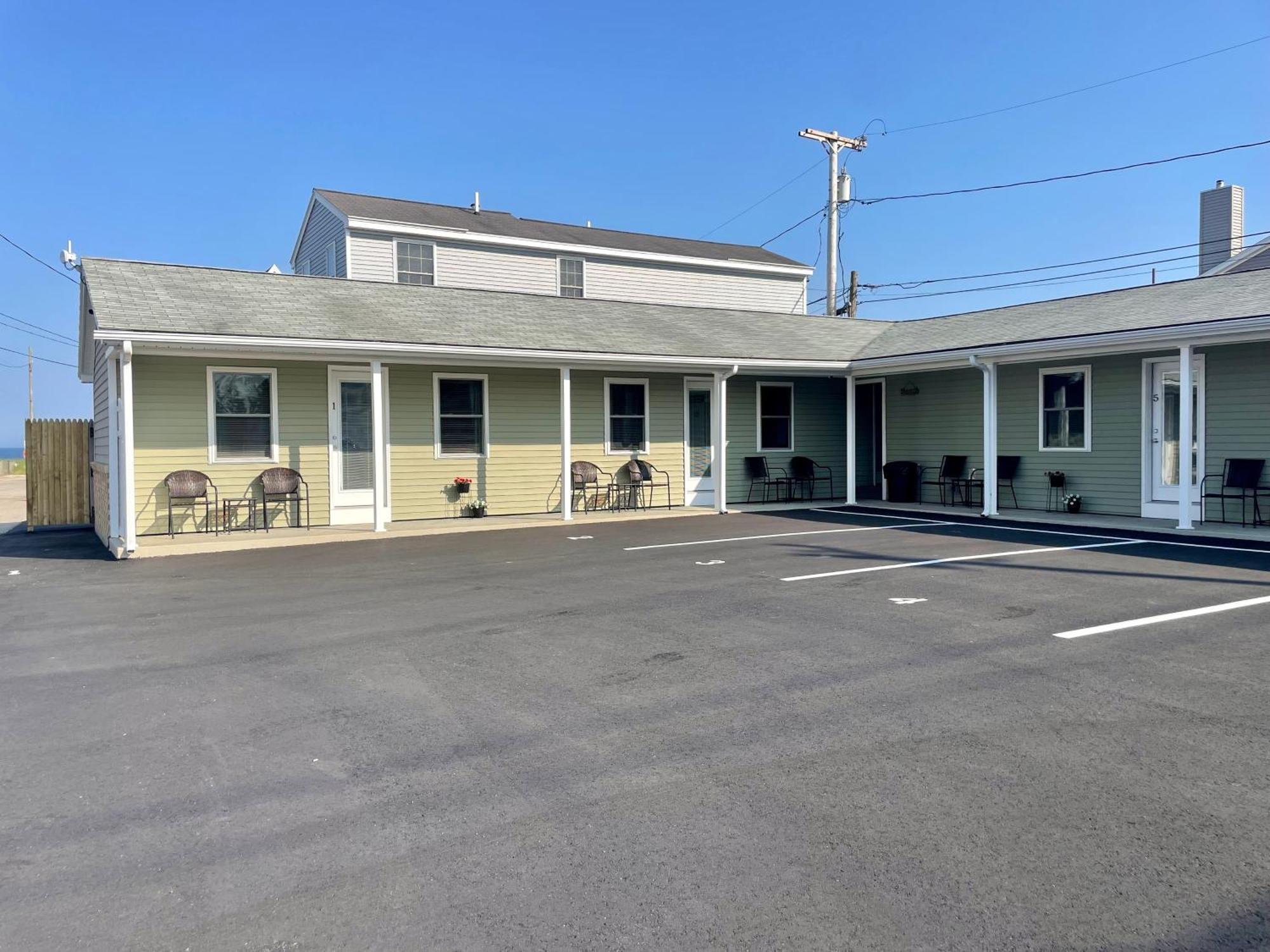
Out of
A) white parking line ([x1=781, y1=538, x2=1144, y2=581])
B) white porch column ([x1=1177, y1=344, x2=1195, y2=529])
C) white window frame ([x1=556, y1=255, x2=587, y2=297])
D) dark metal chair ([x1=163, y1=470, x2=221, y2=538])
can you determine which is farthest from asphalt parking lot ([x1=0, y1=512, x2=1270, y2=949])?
white window frame ([x1=556, y1=255, x2=587, y2=297])

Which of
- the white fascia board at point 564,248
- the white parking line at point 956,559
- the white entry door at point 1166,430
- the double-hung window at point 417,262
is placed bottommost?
the white parking line at point 956,559

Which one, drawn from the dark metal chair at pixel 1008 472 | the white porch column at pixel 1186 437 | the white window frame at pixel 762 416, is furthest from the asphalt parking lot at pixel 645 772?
the white window frame at pixel 762 416

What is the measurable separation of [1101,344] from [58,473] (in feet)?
52.6

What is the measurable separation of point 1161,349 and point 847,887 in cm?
1134

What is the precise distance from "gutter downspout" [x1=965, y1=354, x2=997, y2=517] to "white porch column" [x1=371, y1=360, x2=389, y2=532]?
855cm

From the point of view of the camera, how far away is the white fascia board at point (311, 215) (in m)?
20.4

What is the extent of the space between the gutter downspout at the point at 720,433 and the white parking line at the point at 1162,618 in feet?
28.3

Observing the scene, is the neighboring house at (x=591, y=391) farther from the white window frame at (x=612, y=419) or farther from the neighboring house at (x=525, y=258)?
the neighboring house at (x=525, y=258)

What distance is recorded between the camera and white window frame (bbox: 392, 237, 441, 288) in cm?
2080

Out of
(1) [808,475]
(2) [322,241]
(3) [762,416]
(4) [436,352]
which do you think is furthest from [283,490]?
(2) [322,241]

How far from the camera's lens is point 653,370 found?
590 inches

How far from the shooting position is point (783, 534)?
38.4 ft

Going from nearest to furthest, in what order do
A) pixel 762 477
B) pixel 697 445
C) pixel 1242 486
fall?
1. pixel 1242 486
2. pixel 697 445
3. pixel 762 477

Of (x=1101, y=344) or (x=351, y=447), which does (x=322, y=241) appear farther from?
(x=1101, y=344)
